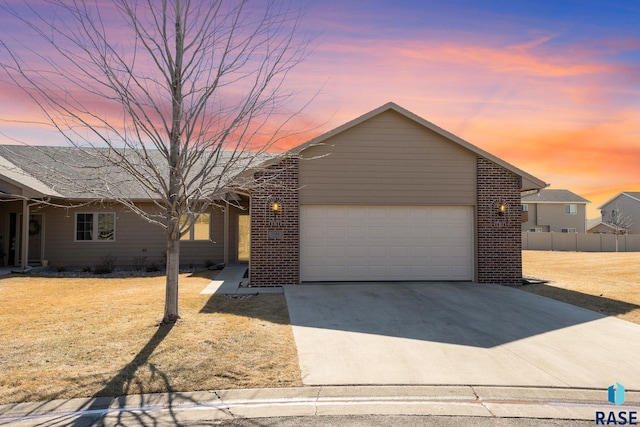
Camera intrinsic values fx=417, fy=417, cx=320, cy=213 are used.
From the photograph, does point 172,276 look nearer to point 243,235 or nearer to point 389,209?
point 389,209

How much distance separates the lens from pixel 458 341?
7.30 m

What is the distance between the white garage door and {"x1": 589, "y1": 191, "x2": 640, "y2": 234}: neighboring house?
48250 millimetres

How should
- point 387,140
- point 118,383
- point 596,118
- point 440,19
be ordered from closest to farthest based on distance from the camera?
point 118,383
point 440,19
point 387,140
point 596,118

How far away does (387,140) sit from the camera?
43.9ft

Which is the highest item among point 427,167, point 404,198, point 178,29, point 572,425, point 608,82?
point 608,82

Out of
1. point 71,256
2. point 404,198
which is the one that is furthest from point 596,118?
point 71,256

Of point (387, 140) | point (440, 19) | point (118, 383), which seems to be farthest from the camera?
point (387, 140)

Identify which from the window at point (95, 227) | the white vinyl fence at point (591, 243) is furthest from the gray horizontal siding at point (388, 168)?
the white vinyl fence at point (591, 243)

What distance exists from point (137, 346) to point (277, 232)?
20.9 ft

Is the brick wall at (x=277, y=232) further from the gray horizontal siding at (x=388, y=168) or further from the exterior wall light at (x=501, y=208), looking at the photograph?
the exterior wall light at (x=501, y=208)

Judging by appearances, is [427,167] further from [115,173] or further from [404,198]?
[115,173]

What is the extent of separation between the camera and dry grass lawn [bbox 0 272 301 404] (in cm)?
541

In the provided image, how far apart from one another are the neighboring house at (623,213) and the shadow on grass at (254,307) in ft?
178

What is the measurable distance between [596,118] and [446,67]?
7501 mm
